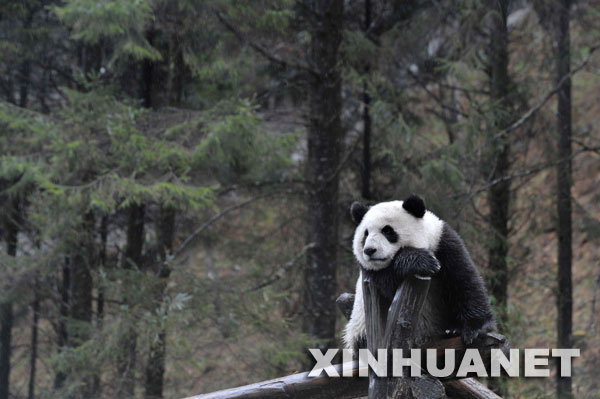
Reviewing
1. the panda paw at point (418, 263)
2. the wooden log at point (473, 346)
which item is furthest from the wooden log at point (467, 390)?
the panda paw at point (418, 263)

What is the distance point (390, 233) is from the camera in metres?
2.89

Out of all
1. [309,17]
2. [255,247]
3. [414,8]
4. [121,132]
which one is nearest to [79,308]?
[255,247]

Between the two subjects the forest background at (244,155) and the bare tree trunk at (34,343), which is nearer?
the forest background at (244,155)

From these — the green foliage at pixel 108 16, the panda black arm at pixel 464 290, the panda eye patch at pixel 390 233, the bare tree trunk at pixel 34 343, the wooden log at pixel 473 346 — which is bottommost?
the bare tree trunk at pixel 34 343

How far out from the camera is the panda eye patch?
2881 millimetres

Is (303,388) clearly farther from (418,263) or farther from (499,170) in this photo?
(499,170)

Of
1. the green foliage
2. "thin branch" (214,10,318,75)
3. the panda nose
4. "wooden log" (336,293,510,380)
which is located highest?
the green foliage

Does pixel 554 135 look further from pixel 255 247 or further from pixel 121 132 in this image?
pixel 121 132

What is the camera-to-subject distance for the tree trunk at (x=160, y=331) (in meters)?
8.27

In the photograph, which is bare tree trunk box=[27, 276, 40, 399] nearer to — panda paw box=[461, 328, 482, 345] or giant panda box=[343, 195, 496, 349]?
giant panda box=[343, 195, 496, 349]

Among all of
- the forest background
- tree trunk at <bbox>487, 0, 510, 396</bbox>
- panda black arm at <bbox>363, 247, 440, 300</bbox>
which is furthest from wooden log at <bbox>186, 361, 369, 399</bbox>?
tree trunk at <bbox>487, 0, 510, 396</bbox>

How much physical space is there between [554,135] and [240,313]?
583cm

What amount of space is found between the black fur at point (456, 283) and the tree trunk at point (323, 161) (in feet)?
18.1

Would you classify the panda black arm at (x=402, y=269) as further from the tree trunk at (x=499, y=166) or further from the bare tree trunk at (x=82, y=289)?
the bare tree trunk at (x=82, y=289)
